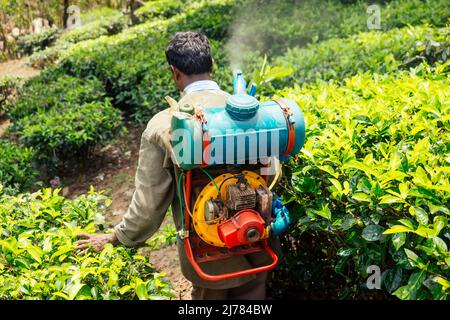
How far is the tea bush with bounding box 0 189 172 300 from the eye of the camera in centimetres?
209

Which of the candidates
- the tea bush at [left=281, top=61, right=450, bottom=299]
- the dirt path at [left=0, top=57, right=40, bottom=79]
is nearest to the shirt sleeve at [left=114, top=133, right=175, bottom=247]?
the tea bush at [left=281, top=61, right=450, bottom=299]

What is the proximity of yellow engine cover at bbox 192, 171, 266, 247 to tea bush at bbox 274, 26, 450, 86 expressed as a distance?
2.45 m

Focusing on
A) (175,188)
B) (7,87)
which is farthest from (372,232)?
(7,87)

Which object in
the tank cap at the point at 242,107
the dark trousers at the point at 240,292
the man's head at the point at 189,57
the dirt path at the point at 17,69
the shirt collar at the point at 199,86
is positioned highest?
the man's head at the point at 189,57

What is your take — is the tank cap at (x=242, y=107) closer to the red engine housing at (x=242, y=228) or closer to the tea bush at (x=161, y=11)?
the red engine housing at (x=242, y=228)

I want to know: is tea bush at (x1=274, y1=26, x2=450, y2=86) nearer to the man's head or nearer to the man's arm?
the man's head

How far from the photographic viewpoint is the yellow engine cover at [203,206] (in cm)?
212

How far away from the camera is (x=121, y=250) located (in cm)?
244

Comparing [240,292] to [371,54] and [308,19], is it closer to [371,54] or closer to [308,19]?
[371,54]

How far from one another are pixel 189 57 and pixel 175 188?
0.66 meters

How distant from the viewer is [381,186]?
2.13m

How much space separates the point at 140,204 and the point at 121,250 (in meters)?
0.30

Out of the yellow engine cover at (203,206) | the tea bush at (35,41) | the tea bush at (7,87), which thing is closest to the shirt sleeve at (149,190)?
the yellow engine cover at (203,206)
